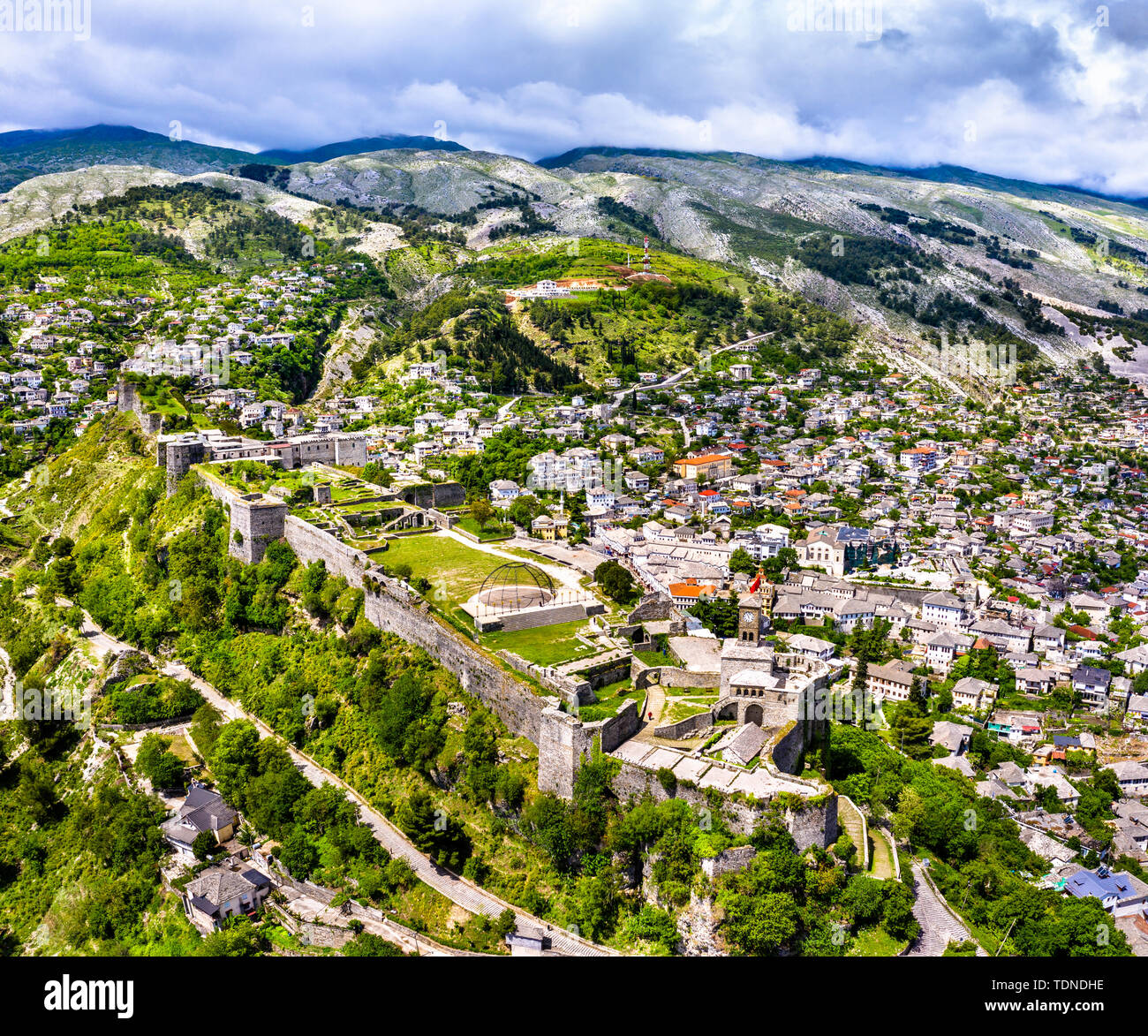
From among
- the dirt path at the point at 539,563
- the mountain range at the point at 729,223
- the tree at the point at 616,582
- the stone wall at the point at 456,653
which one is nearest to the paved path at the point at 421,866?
the stone wall at the point at 456,653

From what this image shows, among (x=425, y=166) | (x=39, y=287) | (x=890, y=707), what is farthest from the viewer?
(x=425, y=166)

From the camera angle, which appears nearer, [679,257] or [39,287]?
[39,287]

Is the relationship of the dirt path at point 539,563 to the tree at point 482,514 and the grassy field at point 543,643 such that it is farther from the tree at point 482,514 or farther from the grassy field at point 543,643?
the grassy field at point 543,643

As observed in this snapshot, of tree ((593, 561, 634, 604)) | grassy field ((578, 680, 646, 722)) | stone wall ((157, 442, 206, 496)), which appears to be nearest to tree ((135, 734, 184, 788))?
grassy field ((578, 680, 646, 722))

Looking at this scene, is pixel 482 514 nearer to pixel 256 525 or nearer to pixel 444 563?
pixel 444 563

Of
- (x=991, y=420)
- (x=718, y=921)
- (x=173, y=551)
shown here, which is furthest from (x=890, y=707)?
(x=991, y=420)

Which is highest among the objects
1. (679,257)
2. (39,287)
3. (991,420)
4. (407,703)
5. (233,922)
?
(679,257)

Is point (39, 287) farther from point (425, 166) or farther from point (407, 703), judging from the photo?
point (425, 166)

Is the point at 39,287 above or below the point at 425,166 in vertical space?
below
